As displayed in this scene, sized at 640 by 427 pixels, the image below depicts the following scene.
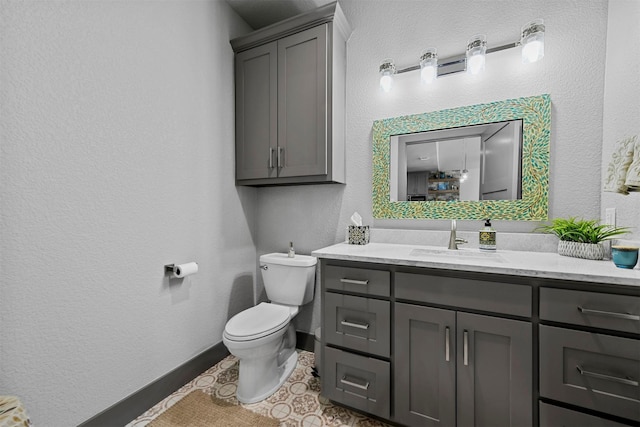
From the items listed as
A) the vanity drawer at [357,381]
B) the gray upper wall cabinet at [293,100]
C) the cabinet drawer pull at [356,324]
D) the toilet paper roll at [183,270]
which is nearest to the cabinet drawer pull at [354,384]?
the vanity drawer at [357,381]

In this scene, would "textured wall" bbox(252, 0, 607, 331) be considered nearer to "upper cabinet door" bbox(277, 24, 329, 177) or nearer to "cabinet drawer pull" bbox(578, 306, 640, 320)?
"upper cabinet door" bbox(277, 24, 329, 177)

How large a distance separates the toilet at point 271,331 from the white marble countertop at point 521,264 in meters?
0.53

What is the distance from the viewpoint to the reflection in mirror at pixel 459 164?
1600 millimetres

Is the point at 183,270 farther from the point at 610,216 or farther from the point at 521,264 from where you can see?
the point at 610,216

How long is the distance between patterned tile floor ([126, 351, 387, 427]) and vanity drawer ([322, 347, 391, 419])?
0.11 metres

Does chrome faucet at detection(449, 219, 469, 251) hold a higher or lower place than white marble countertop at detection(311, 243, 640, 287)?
higher

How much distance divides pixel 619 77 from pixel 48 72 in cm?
261

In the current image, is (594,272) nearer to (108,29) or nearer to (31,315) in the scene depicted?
(31,315)

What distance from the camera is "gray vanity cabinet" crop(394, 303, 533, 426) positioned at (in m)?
1.09

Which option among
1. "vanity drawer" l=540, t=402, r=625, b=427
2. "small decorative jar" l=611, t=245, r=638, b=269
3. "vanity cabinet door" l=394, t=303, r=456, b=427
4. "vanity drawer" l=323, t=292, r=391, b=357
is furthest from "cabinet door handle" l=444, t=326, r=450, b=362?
"small decorative jar" l=611, t=245, r=638, b=269

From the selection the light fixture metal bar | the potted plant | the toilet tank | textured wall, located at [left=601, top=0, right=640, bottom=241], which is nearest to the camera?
textured wall, located at [left=601, top=0, right=640, bottom=241]

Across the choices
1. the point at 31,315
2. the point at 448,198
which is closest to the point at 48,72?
the point at 31,315

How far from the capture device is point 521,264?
1162mm

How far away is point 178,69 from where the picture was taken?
66.6 inches
